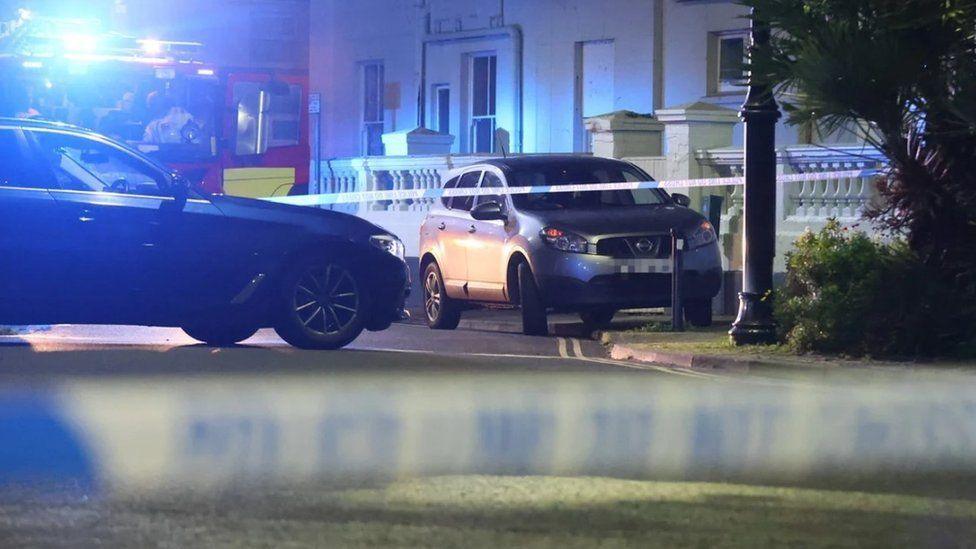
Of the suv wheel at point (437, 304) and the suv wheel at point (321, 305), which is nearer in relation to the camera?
the suv wheel at point (321, 305)

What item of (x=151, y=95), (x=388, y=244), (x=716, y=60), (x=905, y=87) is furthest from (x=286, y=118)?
(x=905, y=87)

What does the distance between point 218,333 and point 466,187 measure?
420 cm

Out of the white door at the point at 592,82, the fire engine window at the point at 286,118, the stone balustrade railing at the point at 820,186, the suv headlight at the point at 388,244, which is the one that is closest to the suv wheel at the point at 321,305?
the suv headlight at the point at 388,244

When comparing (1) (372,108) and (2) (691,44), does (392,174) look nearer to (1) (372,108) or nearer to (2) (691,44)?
(2) (691,44)

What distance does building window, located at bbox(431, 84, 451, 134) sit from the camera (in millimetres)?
30828

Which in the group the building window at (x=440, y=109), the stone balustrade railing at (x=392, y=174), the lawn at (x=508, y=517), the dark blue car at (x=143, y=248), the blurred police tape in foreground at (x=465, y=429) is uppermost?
the building window at (x=440, y=109)

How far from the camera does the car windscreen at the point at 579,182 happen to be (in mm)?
16781

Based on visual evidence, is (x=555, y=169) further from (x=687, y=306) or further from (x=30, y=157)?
(x=30, y=157)

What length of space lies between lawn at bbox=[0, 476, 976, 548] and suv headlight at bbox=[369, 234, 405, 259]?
A: 5899 millimetres

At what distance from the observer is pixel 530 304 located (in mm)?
16234

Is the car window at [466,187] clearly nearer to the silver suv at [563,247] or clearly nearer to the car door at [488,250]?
the silver suv at [563,247]

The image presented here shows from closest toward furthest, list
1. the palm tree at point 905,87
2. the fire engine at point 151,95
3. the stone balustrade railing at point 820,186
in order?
1. the palm tree at point 905,87
2. the stone balustrade railing at point 820,186
3. the fire engine at point 151,95

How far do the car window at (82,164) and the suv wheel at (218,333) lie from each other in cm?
146

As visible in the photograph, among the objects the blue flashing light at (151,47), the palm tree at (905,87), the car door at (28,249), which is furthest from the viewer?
the blue flashing light at (151,47)
